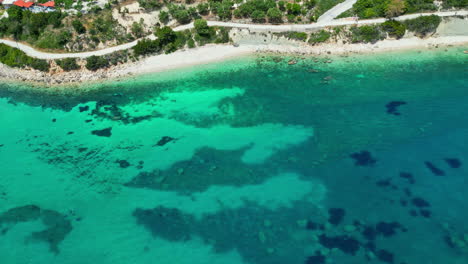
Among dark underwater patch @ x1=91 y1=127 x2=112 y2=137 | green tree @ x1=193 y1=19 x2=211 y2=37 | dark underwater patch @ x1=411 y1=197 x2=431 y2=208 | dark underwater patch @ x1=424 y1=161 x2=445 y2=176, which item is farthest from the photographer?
green tree @ x1=193 y1=19 x2=211 y2=37

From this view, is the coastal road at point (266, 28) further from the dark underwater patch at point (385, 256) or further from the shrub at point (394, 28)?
the dark underwater patch at point (385, 256)

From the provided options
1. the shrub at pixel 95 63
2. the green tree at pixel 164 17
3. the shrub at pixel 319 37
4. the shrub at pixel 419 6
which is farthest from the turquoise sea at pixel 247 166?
the green tree at pixel 164 17

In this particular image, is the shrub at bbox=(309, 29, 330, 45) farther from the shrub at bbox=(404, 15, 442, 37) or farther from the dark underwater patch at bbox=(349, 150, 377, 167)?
the dark underwater patch at bbox=(349, 150, 377, 167)

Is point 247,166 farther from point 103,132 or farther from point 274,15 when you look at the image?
point 274,15

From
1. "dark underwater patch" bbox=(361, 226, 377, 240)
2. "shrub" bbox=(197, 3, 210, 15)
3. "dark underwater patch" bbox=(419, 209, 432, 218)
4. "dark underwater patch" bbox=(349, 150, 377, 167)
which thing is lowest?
"dark underwater patch" bbox=(361, 226, 377, 240)

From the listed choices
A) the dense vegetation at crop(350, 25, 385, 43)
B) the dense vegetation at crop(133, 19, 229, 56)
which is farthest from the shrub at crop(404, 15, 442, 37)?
the dense vegetation at crop(133, 19, 229, 56)

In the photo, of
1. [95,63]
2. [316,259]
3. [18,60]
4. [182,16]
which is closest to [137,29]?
[182,16]
